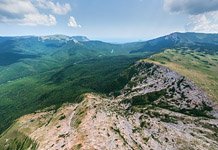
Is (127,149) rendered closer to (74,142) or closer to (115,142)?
(115,142)

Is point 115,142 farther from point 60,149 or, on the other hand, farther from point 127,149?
point 60,149

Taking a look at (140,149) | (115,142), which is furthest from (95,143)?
(140,149)

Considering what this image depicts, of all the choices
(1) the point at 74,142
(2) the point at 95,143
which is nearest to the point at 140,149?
(2) the point at 95,143

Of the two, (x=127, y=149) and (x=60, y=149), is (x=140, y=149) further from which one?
(x=60, y=149)

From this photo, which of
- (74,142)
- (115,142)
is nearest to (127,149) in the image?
(115,142)

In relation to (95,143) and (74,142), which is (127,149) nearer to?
(95,143)

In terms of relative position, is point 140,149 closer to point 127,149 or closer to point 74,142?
point 127,149
